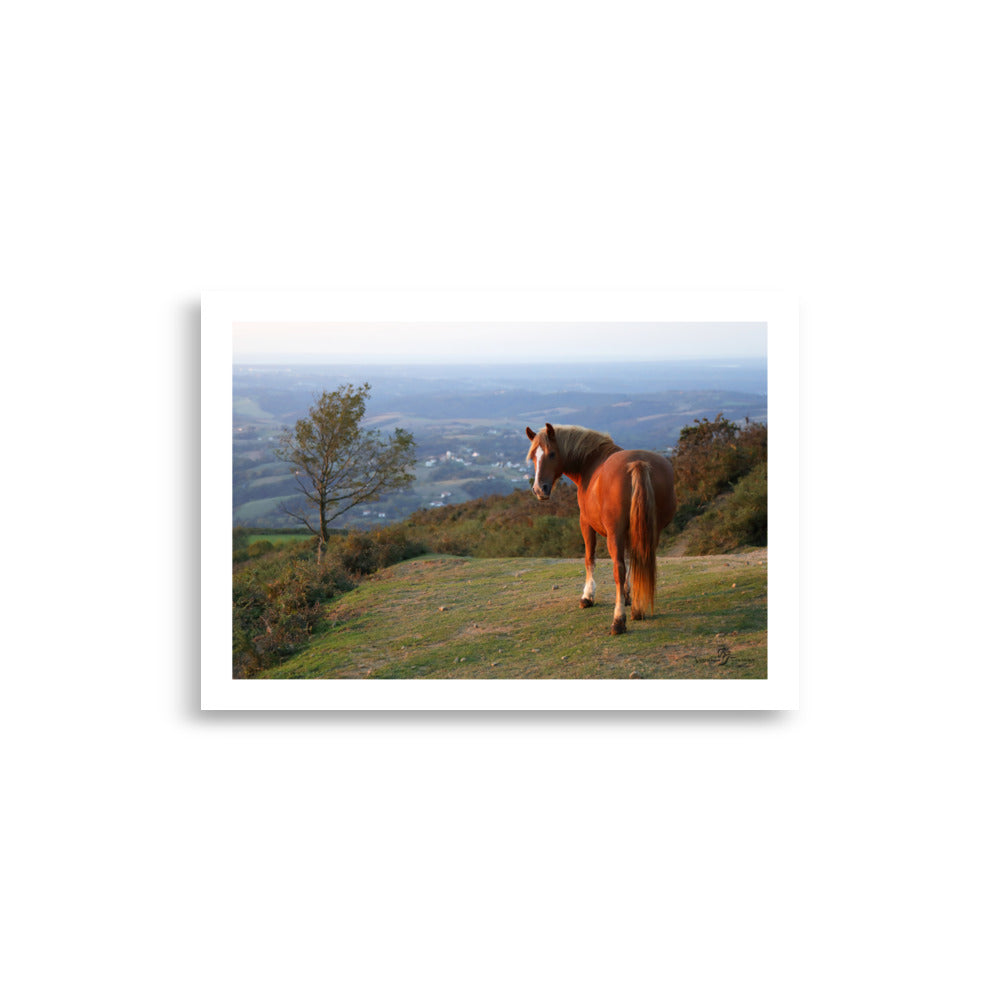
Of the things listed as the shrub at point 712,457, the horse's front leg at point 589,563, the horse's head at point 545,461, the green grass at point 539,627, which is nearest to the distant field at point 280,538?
the green grass at point 539,627

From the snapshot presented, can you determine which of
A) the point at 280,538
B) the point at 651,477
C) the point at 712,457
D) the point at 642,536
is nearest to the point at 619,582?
the point at 642,536

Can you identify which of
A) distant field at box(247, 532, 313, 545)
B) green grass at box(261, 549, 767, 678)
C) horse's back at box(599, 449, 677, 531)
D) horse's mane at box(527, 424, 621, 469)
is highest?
horse's mane at box(527, 424, 621, 469)

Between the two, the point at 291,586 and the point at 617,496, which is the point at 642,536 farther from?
the point at 291,586

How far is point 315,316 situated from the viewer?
11.9 feet

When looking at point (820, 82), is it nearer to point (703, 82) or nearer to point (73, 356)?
point (703, 82)

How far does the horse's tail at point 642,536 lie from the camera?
3.66m

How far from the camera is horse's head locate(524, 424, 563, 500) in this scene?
3.85 metres

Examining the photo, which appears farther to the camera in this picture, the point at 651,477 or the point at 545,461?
the point at 545,461

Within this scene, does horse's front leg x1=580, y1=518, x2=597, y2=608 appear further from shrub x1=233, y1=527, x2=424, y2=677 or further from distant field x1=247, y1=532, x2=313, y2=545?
distant field x1=247, y1=532, x2=313, y2=545

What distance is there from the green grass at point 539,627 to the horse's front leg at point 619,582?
0.15ft

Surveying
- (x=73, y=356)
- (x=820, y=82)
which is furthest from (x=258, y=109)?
(x=820, y=82)

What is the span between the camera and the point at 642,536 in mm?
3668

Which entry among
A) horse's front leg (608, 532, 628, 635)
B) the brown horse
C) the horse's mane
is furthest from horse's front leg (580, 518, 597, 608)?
the horse's mane

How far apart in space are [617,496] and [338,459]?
1.34 meters
